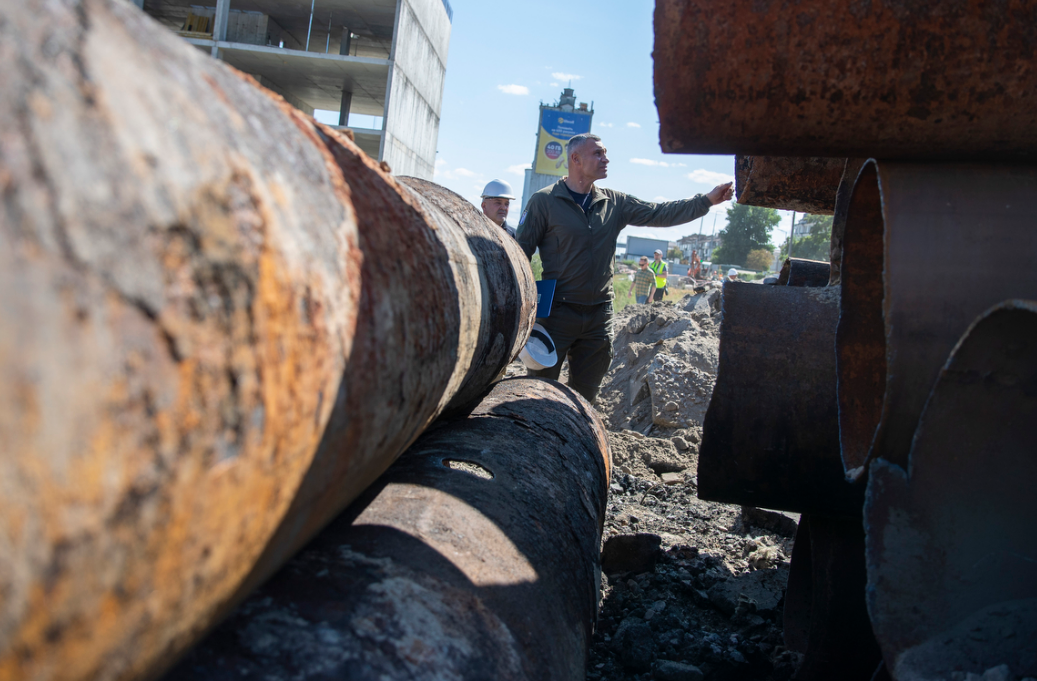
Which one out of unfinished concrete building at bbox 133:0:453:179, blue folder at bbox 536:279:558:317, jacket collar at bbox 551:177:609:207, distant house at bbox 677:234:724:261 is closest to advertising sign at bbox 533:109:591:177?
unfinished concrete building at bbox 133:0:453:179

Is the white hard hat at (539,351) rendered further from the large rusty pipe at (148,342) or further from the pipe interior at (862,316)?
the large rusty pipe at (148,342)

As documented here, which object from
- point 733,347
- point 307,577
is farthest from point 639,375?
point 307,577

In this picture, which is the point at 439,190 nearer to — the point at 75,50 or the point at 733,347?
the point at 733,347

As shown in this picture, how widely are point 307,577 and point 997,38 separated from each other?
180cm

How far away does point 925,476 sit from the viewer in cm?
159

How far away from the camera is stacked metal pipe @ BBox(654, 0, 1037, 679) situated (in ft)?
4.92

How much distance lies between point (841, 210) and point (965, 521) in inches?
59.2

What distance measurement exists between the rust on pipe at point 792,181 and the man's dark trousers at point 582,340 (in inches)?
56.0

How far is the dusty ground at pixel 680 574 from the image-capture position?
2539 mm

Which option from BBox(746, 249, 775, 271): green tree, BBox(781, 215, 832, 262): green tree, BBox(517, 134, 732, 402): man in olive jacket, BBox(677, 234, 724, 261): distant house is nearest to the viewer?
BBox(517, 134, 732, 402): man in olive jacket

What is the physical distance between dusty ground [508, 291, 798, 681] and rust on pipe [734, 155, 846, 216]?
5.42ft

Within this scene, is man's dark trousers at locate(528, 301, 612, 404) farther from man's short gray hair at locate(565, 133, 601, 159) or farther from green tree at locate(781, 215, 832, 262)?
green tree at locate(781, 215, 832, 262)

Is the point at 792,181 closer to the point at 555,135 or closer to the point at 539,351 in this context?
the point at 539,351

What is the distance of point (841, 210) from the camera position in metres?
2.74
